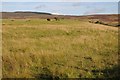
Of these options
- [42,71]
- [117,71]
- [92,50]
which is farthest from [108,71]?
[92,50]

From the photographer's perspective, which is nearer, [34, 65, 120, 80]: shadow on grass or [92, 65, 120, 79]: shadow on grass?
[34, 65, 120, 80]: shadow on grass

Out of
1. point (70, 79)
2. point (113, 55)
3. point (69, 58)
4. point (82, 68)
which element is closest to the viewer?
point (70, 79)

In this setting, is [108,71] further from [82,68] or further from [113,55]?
[113,55]

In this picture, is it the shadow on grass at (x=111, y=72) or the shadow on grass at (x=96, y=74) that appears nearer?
the shadow on grass at (x=96, y=74)

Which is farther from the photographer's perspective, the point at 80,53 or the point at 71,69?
the point at 80,53

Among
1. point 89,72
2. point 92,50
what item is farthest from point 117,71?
point 92,50

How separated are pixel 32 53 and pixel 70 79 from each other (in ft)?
12.9

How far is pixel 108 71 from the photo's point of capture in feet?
33.6

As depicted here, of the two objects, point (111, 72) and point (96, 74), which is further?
point (111, 72)

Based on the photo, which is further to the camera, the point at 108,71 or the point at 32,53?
the point at 32,53

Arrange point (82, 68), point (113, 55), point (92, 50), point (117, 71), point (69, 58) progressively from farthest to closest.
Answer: point (92, 50), point (113, 55), point (69, 58), point (82, 68), point (117, 71)

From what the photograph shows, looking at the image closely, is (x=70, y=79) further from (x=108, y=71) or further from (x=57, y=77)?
(x=108, y=71)

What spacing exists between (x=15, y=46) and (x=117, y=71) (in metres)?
6.87

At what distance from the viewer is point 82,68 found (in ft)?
35.4
